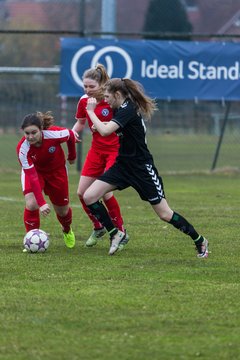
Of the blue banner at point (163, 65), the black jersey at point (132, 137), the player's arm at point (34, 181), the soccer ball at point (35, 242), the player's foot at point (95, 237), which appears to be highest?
the black jersey at point (132, 137)

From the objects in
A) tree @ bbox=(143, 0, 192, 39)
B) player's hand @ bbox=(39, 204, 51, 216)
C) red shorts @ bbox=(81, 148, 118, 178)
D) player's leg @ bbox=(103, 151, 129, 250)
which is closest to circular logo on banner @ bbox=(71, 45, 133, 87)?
tree @ bbox=(143, 0, 192, 39)

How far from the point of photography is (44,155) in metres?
9.03

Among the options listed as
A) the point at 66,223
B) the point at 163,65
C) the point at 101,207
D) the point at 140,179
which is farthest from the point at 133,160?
the point at 163,65

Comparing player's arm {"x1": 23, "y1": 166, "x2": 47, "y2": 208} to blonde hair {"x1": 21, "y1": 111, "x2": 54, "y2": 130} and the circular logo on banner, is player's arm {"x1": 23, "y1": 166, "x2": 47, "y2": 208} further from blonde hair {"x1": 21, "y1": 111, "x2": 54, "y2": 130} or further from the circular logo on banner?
the circular logo on banner

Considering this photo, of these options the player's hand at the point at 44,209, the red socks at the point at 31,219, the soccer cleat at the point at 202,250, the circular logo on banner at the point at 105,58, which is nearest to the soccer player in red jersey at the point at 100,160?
the red socks at the point at 31,219

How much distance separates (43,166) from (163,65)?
10191 millimetres

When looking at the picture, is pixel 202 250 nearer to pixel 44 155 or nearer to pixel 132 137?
pixel 132 137

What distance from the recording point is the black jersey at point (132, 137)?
8.49 meters

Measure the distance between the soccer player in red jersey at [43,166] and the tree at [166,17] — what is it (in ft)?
40.0

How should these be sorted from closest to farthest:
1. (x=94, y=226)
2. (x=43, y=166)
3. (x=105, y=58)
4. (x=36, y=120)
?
(x=36, y=120) < (x=43, y=166) < (x=94, y=226) < (x=105, y=58)

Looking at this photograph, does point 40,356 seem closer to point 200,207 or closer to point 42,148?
point 42,148

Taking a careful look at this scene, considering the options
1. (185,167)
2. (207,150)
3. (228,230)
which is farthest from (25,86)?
(228,230)

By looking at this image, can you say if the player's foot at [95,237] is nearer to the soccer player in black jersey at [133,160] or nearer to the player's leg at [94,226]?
the player's leg at [94,226]

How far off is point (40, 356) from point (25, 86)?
55.1 ft
